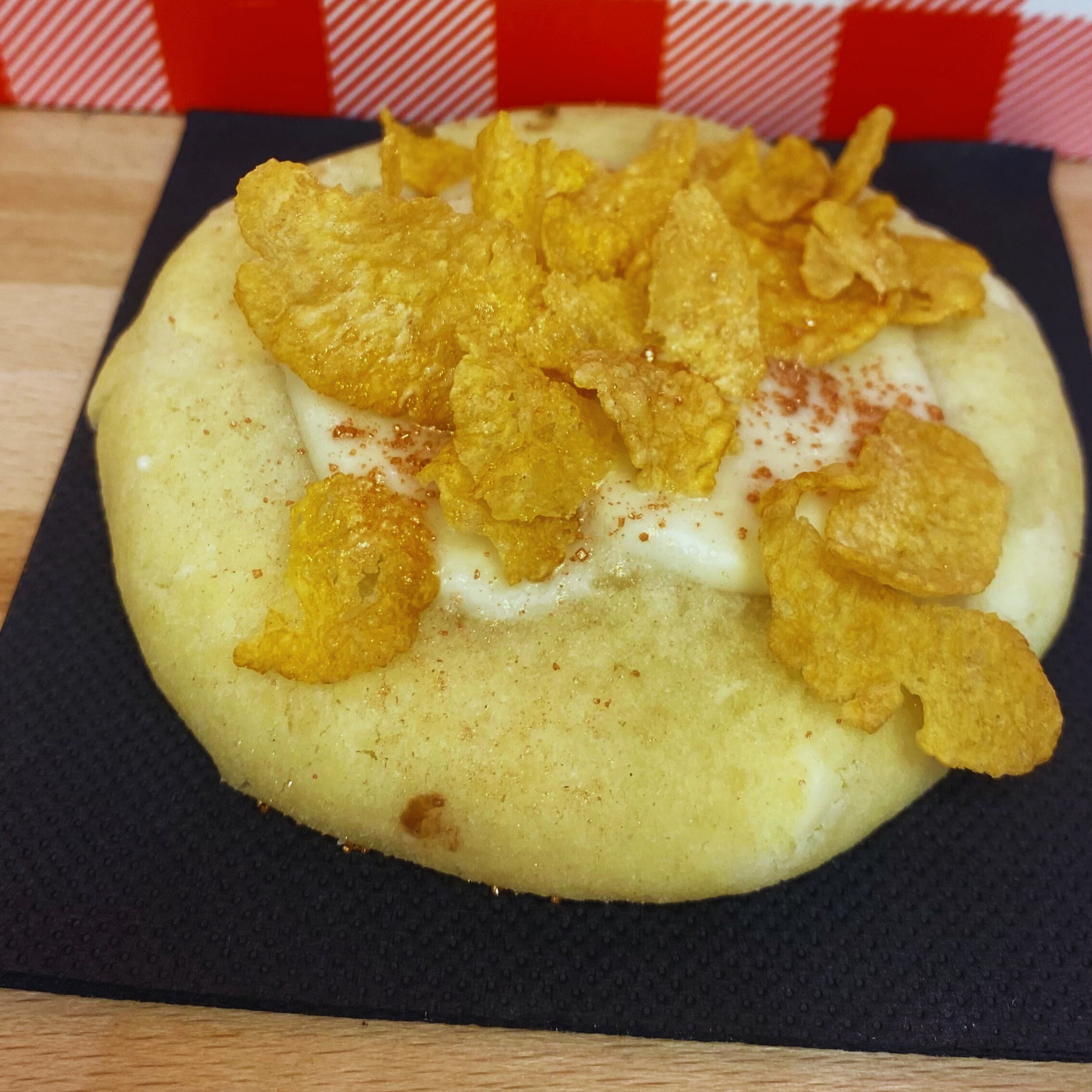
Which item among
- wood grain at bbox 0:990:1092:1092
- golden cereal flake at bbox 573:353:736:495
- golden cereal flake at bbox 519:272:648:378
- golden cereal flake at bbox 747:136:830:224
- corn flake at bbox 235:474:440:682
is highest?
golden cereal flake at bbox 747:136:830:224

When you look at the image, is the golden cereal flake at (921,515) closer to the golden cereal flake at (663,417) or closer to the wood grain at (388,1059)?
the golden cereal flake at (663,417)

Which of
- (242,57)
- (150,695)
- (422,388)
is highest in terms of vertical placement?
(242,57)

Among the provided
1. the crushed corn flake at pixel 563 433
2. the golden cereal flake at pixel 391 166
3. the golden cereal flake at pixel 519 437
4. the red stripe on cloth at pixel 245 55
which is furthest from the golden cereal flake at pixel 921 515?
the red stripe on cloth at pixel 245 55

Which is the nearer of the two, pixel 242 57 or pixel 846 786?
pixel 846 786

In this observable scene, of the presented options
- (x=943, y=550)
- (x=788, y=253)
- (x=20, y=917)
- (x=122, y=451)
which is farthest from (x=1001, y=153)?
(x=20, y=917)

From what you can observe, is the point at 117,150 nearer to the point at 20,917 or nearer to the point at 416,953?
the point at 20,917

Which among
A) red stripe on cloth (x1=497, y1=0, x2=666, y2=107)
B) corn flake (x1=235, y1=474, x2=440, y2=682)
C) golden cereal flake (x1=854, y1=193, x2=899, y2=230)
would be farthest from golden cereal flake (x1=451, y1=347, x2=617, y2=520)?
red stripe on cloth (x1=497, y1=0, x2=666, y2=107)

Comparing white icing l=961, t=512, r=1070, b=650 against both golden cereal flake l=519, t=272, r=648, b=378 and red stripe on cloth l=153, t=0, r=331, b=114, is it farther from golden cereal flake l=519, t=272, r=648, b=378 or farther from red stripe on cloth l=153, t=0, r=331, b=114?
red stripe on cloth l=153, t=0, r=331, b=114
